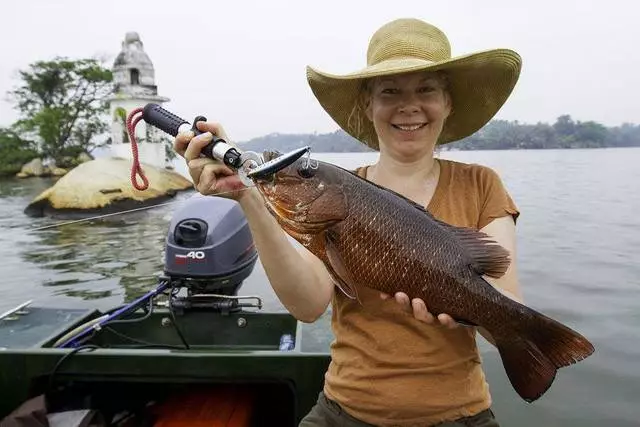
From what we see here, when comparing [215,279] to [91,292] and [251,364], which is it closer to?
[251,364]

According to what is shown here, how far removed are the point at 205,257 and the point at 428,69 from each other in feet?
7.56

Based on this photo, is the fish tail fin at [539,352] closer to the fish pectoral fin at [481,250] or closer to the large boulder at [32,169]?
the fish pectoral fin at [481,250]

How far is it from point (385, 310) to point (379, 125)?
0.82 metres

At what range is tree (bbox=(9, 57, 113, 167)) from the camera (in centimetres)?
4541

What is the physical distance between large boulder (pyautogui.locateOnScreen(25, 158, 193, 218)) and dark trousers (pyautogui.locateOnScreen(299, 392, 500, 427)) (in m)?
23.9

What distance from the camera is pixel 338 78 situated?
99.8 inches

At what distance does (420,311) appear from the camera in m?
2.06

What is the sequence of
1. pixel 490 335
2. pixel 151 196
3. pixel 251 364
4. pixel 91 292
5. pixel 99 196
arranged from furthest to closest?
pixel 151 196, pixel 99 196, pixel 91 292, pixel 251 364, pixel 490 335

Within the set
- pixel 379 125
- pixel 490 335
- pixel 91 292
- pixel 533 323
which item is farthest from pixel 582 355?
pixel 91 292

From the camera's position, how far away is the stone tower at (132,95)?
32.9m

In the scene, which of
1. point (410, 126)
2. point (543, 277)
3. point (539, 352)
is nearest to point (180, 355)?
point (410, 126)

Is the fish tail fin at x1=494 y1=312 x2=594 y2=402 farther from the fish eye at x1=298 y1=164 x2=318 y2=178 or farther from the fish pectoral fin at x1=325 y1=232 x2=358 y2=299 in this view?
the fish eye at x1=298 y1=164 x2=318 y2=178

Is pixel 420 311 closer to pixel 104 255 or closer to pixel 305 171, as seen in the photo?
pixel 305 171

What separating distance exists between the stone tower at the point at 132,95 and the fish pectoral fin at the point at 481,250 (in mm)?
31822
